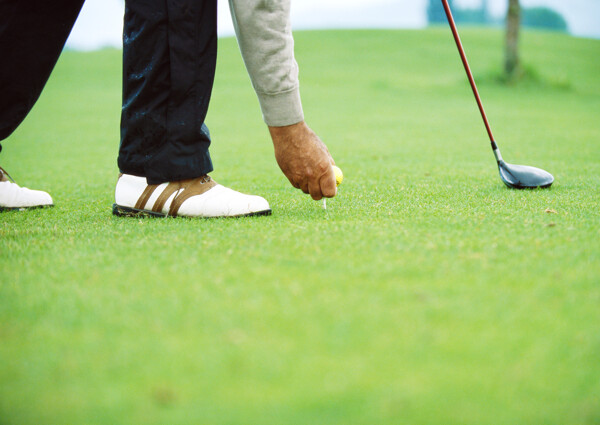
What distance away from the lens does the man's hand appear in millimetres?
1834

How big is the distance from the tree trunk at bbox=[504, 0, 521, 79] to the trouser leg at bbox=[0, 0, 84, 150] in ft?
42.5

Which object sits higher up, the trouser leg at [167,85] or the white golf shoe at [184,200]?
the trouser leg at [167,85]

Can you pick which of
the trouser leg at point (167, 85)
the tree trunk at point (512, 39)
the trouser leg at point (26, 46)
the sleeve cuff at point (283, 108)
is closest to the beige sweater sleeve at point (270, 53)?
the sleeve cuff at point (283, 108)

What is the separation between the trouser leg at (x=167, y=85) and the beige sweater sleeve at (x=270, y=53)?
0.15 meters

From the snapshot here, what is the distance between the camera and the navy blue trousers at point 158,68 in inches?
73.9

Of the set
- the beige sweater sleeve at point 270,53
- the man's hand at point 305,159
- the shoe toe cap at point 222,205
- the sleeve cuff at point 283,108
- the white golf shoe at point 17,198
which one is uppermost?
the beige sweater sleeve at point 270,53

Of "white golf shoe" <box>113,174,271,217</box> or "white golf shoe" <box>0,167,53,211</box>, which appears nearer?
"white golf shoe" <box>113,174,271,217</box>

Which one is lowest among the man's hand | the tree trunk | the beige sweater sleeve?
the tree trunk

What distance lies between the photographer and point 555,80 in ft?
43.8

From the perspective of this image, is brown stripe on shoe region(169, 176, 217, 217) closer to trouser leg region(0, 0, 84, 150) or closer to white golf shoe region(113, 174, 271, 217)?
white golf shoe region(113, 174, 271, 217)

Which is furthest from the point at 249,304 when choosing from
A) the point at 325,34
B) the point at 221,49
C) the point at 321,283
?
the point at 325,34

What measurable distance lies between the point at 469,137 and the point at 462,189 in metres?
2.86

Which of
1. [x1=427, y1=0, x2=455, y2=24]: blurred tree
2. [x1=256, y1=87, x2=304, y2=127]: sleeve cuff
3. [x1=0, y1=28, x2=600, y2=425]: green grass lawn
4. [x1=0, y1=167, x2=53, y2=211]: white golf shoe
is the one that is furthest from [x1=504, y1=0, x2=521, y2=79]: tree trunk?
[x1=427, y1=0, x2=455, y2=24]: blurred tree

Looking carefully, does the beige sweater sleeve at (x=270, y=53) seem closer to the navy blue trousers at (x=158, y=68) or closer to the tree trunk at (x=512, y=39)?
the navy blue trousers at (x=158, y=68)
